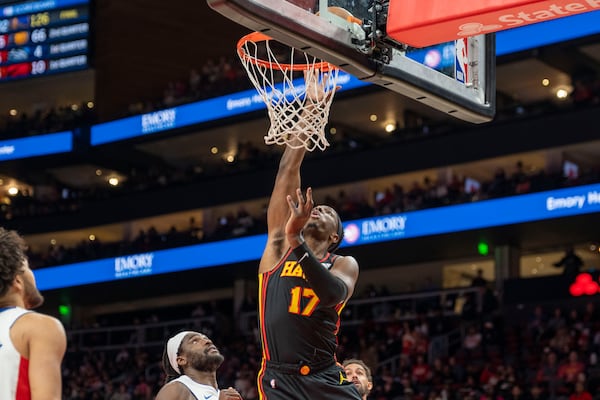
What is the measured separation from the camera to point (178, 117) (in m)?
30.5

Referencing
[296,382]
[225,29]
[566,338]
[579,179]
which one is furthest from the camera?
[225,29]

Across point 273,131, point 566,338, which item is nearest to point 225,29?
point 566,338

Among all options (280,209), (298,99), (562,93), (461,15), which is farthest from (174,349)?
(562,93)

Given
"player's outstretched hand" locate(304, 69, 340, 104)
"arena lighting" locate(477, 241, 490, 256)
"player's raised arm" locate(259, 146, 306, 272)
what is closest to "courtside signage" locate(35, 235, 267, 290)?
"arena lighting" locate(477, 241, 490, 256)

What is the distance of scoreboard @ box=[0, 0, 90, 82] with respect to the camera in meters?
30.8

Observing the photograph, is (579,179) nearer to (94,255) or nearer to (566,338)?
(566,338)

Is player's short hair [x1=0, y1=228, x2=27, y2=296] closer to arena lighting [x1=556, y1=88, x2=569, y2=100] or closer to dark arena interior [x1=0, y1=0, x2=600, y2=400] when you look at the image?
dark arena interior [x1=0, y1=0, x2=600, y2=400]

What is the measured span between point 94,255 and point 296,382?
25451 mm

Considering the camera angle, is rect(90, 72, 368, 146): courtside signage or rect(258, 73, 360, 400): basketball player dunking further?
rect(90, 72, 368, 146): courtside signage

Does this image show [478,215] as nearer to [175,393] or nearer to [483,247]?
[483,247]

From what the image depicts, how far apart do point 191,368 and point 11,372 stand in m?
2.87

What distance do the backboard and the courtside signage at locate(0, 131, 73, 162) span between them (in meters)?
26.5

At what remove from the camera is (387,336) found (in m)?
23.7

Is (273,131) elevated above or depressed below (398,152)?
below
